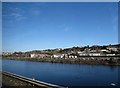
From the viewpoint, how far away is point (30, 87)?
45.3ft

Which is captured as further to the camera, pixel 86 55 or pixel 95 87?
pixel 86 55

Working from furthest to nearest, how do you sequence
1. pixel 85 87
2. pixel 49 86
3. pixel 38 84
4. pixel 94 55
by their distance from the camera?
1. pixel 94 55
2. pixel 85 87
3. pixel 38 84
4. pixel 49 86

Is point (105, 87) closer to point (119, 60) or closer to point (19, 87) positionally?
point (19, 87)

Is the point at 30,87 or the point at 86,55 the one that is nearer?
the point at 30,87

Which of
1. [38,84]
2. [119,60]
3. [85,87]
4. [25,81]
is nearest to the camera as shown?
[38,84]

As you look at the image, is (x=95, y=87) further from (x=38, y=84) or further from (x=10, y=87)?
(x=10, y=87)

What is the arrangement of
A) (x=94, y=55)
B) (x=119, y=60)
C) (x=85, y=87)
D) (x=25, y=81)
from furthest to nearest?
(x=94, y=55), (x=119, y=60), (x=85, y=87), (x=25, y=81)

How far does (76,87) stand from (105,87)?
2.66 metres

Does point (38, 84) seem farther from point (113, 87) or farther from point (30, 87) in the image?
point (113, 87)

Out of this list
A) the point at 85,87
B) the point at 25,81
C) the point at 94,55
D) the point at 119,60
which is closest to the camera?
the point at 25,81

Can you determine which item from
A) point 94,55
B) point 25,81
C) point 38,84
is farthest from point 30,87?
point 94,55

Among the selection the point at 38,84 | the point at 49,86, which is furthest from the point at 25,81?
the point at 49,86

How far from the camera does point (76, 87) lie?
Answer: 54.7 ft

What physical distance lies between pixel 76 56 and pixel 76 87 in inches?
2264
